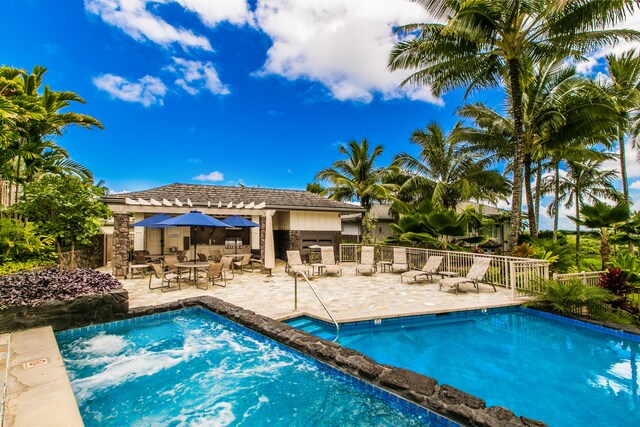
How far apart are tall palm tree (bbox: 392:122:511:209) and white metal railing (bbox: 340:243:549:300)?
8.42 m

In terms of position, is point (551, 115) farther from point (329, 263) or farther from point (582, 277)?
point (329, 263)

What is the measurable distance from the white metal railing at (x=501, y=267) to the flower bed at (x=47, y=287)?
10430 millimetres

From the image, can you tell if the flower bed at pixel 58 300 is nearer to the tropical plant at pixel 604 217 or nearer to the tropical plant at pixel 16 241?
the tropical plant at pixel 16 241

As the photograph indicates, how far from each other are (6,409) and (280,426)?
2.80 meters

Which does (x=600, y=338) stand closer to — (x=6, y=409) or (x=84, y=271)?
(x=6, y=409)

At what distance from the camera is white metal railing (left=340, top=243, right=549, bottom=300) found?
29.5 feet

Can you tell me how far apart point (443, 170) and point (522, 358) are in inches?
752

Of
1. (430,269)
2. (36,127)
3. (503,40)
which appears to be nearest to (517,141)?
(503,40)

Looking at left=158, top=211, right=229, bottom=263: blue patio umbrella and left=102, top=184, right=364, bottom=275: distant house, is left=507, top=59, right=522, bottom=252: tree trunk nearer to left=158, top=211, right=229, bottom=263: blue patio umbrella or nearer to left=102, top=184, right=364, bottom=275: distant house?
left=102, top=184, right=364, bottom=275: distant house

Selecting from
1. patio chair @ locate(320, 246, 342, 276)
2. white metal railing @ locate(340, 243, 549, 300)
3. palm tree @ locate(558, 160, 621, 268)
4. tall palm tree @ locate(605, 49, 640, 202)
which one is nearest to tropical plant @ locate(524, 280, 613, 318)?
white metal railing @ locate(340, 243, 549, 300)

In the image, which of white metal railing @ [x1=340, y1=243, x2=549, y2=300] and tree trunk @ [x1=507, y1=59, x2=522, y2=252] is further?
tree trunk @ [x1=507, y1=59, x2=522, y2=252]

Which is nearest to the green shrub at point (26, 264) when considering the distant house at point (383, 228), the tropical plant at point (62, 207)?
the tropical plant at point (62, 207)

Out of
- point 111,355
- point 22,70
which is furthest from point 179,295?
point 22,70

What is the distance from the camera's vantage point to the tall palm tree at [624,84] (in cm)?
1683
